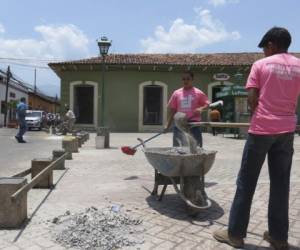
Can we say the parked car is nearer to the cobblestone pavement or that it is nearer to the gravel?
the cobblestone pavement

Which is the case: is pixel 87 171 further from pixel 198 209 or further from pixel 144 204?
pixel 198 209

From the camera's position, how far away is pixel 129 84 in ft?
95.3

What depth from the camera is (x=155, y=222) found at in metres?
4.96

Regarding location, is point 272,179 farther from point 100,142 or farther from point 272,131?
point 100,142

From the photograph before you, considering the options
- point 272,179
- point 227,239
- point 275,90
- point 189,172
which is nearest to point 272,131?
point 275,90

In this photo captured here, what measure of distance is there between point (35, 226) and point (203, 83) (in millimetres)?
25111

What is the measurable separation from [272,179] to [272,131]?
491mm

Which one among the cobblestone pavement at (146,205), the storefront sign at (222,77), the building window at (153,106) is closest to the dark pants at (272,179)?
the cobblestone pavement at (146,205)

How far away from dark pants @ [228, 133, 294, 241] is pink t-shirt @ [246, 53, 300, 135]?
0.36 ft

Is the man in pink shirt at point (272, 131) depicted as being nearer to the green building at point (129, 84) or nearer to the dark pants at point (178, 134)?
the dark pants at point (178, 134)

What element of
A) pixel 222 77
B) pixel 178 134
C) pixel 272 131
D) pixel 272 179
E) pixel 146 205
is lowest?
pixel 146 205

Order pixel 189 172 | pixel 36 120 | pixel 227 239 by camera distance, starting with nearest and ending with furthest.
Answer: pixel 227 239 < pixel 189 172 < pixel 36 120

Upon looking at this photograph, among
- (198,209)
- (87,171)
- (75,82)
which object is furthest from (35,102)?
(198,209)

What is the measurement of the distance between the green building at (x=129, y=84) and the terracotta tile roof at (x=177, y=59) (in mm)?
64
